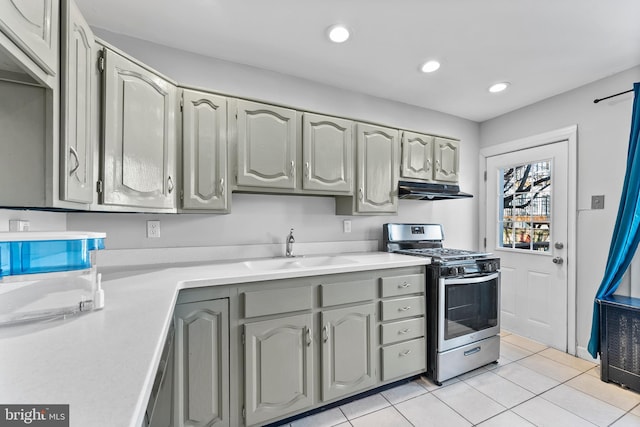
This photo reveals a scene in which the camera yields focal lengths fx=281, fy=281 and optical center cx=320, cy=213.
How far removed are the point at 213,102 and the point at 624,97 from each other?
3194 millimetres

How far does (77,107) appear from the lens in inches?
44.4

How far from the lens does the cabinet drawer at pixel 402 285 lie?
1.98 meters

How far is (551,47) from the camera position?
78.4 inches

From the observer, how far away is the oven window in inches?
84.4

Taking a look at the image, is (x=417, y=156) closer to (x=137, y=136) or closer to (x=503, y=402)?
(x=503, y=402)

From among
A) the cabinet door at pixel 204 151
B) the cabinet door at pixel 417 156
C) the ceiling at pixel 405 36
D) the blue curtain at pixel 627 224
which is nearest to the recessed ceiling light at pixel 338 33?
the ceiling at pixel 405 36

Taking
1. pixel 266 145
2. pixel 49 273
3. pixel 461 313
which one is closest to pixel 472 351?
pixel 461 313

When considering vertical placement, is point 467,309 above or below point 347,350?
above

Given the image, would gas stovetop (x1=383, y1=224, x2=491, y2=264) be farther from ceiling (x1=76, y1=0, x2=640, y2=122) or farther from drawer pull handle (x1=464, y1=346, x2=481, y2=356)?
ceiling (x1=76, y1=0, x2=640, y2=122)

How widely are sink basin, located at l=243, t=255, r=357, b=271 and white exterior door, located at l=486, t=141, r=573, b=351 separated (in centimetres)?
207

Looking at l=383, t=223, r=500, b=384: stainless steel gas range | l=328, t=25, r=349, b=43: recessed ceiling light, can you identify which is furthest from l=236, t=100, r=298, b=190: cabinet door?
l=383, t=223, r=500, b=384: stainless steel gas range

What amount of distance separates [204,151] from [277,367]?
139 cm

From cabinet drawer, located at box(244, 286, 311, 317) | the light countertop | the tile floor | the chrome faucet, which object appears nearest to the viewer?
the light countertop

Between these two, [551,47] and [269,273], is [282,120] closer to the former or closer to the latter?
[269,273]
